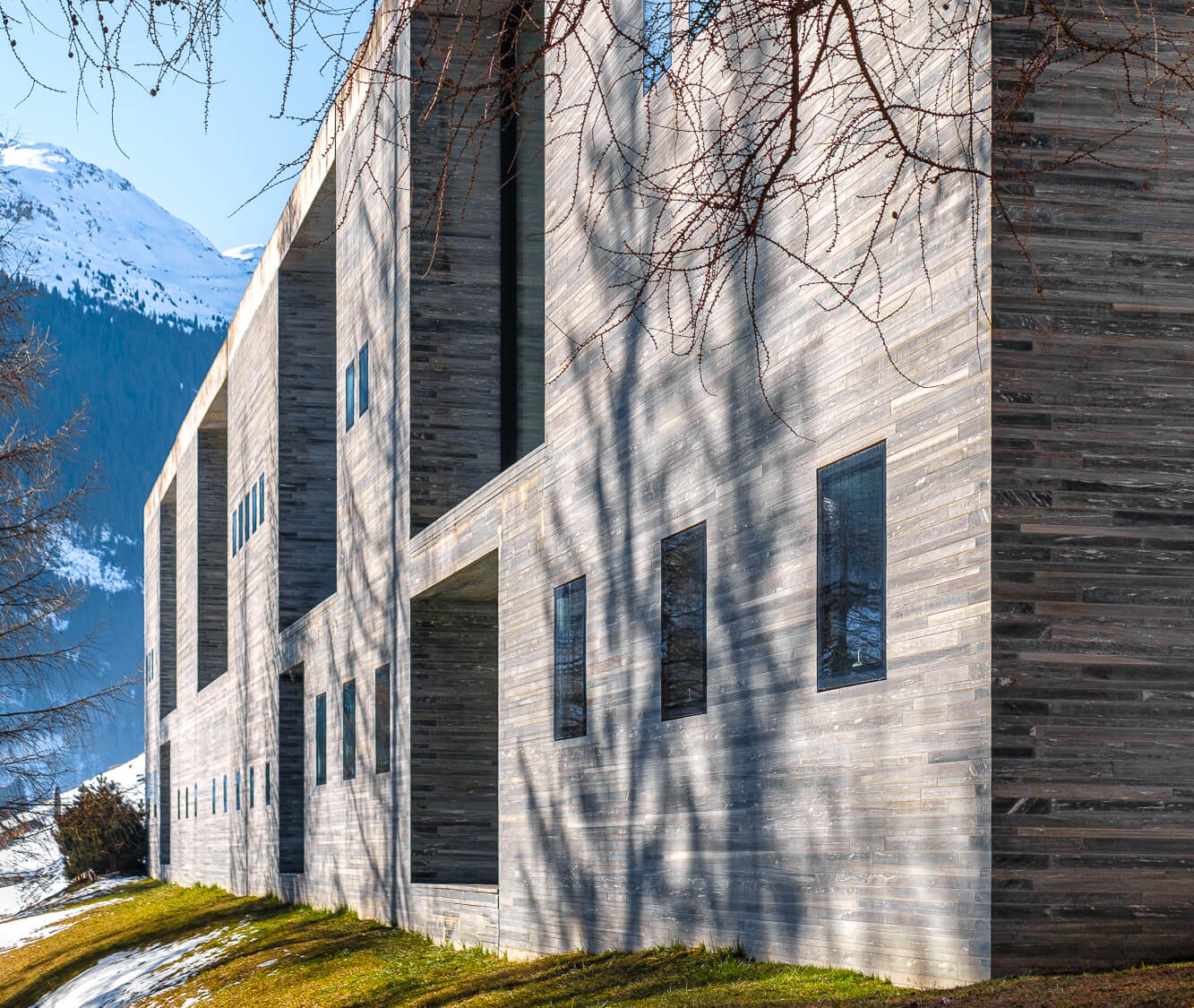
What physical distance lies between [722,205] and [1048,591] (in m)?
3.23

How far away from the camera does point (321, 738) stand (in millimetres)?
24734

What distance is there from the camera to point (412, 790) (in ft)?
60.9

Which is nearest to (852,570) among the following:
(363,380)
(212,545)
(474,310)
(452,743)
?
(452,743)

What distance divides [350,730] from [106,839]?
3127cm

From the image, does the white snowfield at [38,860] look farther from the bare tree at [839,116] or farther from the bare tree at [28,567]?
the bare tree at [839,116]

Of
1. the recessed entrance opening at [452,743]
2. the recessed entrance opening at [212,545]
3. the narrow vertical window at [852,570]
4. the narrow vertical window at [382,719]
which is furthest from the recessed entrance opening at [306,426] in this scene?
the narrow vertical window at [852,570]

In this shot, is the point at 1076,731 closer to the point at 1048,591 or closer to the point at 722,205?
the point at 1048,591

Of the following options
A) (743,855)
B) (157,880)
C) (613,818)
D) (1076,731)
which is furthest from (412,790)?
(157,880)

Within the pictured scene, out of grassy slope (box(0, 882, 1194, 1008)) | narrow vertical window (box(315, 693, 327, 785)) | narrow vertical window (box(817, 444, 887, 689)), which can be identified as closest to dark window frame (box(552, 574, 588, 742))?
grassy slope (box(0, 882, 1194, 1008))

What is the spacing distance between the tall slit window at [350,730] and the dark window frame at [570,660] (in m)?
8.28

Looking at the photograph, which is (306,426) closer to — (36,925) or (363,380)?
(363,380)

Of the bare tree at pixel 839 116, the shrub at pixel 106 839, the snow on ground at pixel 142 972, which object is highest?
the bare tree at pixel 839 116

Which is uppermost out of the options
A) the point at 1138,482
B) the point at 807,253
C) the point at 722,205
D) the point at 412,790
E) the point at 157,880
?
the point at 807,253

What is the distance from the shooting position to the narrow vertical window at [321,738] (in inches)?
960
